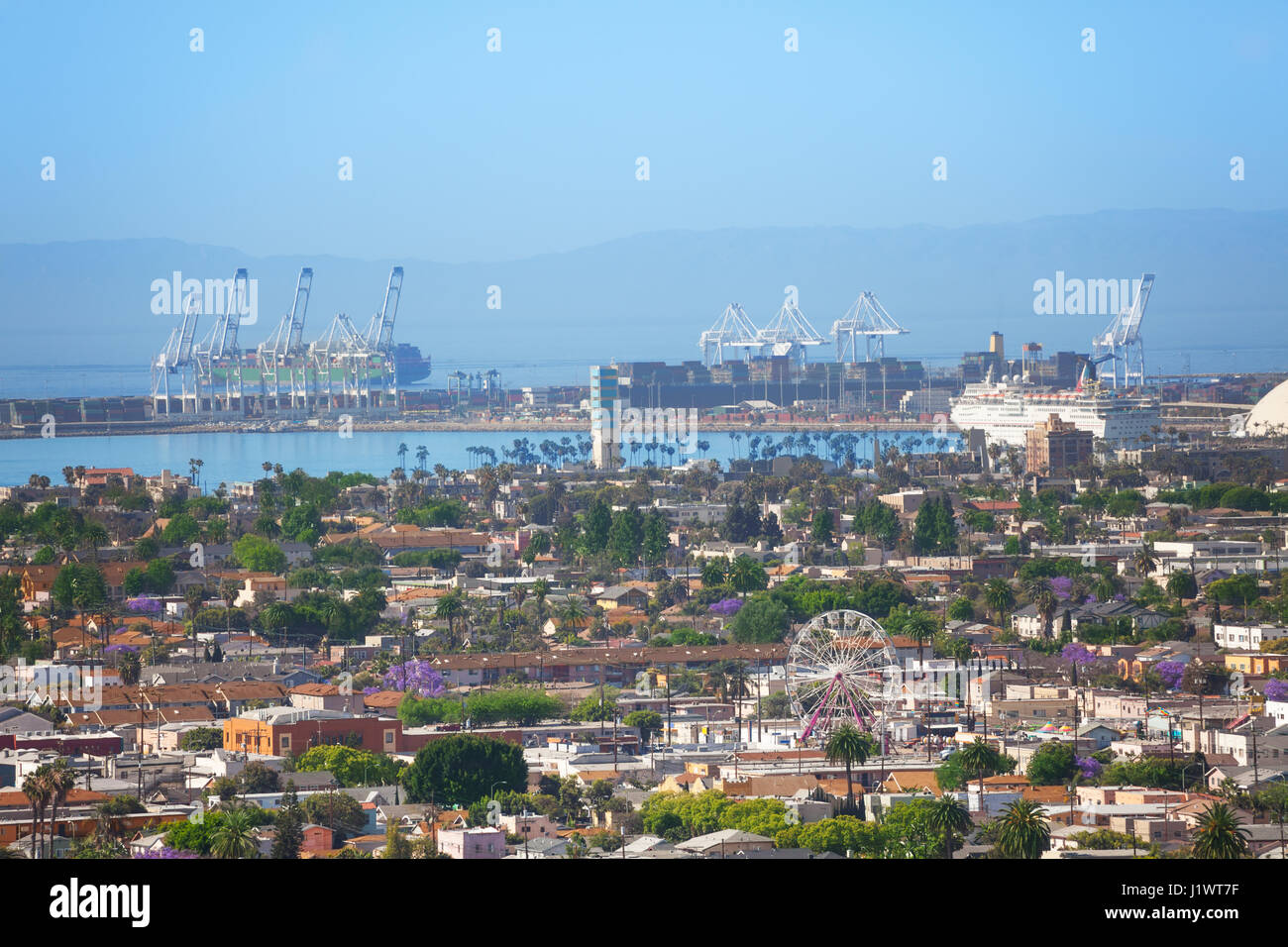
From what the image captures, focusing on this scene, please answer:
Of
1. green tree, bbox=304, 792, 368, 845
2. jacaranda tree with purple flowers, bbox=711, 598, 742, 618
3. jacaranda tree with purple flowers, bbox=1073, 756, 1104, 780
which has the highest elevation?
green tree, bbox=304, 792, 368, 845

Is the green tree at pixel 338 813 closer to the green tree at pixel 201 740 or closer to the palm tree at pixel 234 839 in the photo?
the palm tree at pixel 234 839

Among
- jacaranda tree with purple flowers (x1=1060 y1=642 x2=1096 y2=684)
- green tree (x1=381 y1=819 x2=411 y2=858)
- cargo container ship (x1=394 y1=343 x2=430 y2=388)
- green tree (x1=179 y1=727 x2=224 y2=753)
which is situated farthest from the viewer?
cargo container ship (x1=394 y1=343 x2=430 y2=388)

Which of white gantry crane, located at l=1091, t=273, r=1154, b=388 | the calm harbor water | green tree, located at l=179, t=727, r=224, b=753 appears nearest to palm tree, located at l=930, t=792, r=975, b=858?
green tree, located at l=179, t=727, r=224, b=753

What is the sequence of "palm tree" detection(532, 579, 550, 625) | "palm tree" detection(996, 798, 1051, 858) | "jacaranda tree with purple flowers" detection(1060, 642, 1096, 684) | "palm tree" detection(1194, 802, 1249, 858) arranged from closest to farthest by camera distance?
"palm tree" detection(1194, 802, 1249, 858) → "palm tree" detection(996, 798, 1051, 858) → "jacaranda tree with purple flowers" detection(1060, 642, 1096, 684) → "palm tree" detection(532, 579, 550, 625)

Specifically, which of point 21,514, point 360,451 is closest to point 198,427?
point 360,451

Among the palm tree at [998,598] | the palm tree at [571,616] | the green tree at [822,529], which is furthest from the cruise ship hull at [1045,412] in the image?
the palm tree at [571,616]

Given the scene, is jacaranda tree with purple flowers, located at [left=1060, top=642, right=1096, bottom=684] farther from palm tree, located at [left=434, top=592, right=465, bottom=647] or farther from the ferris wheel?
palm tree, located at [left=434, top=592, right=465, bottom=647]

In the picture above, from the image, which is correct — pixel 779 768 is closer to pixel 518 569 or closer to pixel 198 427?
pixel 518 569
